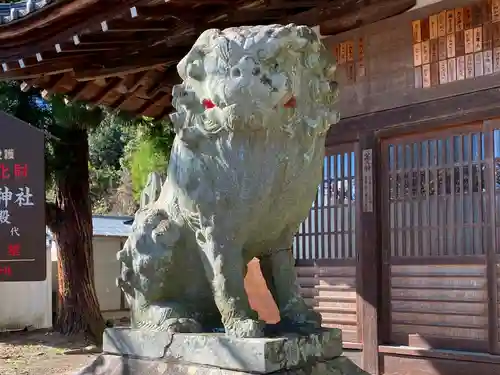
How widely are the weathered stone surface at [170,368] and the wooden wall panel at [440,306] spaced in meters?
2.24

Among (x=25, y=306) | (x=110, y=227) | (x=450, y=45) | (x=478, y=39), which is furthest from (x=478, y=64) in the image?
(x=110, y=227)

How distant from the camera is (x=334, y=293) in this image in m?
5.57

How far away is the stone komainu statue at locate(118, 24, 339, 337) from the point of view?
7.78ft

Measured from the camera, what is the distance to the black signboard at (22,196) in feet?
12.9

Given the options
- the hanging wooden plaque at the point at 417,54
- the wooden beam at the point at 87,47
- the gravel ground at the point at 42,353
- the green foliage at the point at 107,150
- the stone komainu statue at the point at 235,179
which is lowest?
the gravel ground at the point at 42,353

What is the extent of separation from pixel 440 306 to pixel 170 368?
2960 mm

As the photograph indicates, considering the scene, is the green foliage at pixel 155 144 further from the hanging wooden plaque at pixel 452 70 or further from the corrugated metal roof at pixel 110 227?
the hanging wooden plaque at pixel 452 70

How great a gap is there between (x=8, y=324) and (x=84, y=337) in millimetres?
2505

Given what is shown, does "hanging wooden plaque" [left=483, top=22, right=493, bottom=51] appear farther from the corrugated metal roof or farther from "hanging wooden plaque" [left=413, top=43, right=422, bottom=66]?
the corrugated metal roof

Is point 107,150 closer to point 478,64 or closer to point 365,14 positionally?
point 365,14

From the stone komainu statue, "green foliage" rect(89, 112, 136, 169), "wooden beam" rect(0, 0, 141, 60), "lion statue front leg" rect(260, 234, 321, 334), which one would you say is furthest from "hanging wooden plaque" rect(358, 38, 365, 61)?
"green foliage" rect(89, 112, 136, 169)

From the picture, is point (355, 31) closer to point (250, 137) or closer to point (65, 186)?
point (250, 137)

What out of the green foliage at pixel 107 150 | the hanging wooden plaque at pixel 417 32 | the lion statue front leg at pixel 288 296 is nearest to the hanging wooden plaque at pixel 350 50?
the hanging wooden plaque at pixel 417 32

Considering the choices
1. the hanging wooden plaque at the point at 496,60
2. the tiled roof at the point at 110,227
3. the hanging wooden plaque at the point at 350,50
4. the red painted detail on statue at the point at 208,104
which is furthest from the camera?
the tiled roof at the point at 110,227
